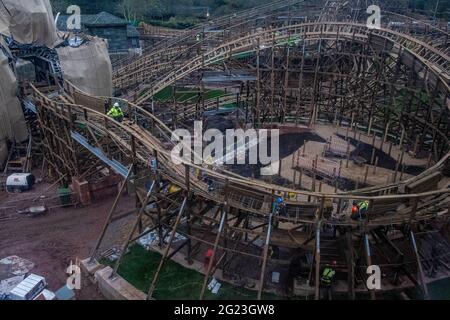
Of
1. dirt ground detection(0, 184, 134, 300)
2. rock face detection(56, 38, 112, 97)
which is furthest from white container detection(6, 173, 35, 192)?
rock face detection(56, 38, 112, 97)

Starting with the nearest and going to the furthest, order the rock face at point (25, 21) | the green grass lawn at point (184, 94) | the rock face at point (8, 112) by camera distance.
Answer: the rock face at point (8, 112) → the rock face at point (25, 21) → the green grass lawn at point (184, 94)

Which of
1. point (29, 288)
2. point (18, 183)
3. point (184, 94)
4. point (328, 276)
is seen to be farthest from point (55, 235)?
point (184, 94)

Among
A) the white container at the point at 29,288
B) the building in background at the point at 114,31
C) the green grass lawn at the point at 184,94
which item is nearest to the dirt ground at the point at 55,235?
the white container at the point at 29,288

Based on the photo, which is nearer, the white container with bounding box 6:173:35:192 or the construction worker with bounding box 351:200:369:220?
the construction worker with bounding box 351:200:369:220

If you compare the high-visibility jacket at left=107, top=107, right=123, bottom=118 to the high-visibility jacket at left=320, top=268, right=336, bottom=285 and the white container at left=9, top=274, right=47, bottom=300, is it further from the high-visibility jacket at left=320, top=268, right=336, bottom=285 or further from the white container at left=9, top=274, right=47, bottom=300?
the high-visibility jacket at left=320, top=268, right=336, bottom=285

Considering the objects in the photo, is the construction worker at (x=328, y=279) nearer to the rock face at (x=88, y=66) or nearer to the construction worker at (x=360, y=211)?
the construction worker at (x=360, y=211)

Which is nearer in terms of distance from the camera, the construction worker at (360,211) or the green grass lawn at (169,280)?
the construction worker at (360,211)
